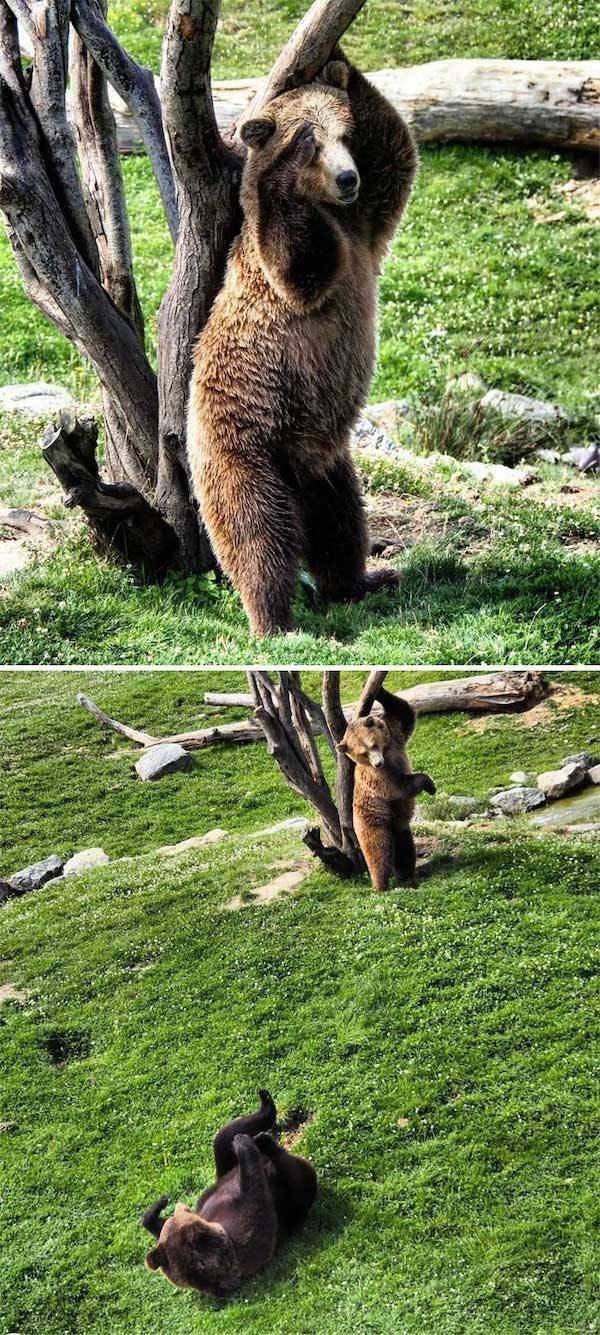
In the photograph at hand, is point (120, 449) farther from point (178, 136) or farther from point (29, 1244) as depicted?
point (29, 1244)

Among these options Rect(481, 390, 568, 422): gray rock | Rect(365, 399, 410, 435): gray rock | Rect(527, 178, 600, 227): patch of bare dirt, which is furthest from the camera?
Rect(527, 178, 600, 227): patch of bare dirt

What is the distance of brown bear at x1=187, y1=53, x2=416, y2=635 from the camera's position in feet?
11.4

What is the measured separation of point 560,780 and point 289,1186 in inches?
72.2

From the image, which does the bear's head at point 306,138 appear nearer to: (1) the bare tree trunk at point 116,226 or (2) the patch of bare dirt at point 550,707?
(1) the bare tree trunk at point 116,226

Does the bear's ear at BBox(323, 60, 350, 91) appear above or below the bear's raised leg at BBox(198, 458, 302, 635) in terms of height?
above

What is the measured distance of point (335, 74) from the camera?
3.47 metres

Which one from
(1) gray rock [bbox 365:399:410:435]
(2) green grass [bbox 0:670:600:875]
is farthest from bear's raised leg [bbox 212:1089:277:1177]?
(1) gray rock [bbox 365:399:410:435]

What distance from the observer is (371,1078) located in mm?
4590

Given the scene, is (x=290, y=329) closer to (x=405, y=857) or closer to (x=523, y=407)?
(x=405, y=857)

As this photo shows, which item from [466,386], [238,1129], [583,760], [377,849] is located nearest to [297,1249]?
[238,1129]

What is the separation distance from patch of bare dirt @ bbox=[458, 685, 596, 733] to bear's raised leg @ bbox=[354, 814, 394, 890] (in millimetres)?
613

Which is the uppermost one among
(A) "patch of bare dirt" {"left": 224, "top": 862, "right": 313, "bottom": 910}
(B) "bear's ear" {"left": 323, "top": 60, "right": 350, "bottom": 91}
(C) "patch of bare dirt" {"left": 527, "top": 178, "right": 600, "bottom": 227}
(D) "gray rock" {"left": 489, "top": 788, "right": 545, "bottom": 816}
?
(B) "bear's ear" {"left": 323, "top": 60, "right": 350, "bottom": 91}

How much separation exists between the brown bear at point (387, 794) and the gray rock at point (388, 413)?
2970mm

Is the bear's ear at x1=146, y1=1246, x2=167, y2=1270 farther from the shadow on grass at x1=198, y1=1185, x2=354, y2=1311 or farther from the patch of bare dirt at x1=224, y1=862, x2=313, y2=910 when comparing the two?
the patch of bare dirt at x1=224, y1=862, x2=313, y2=910
